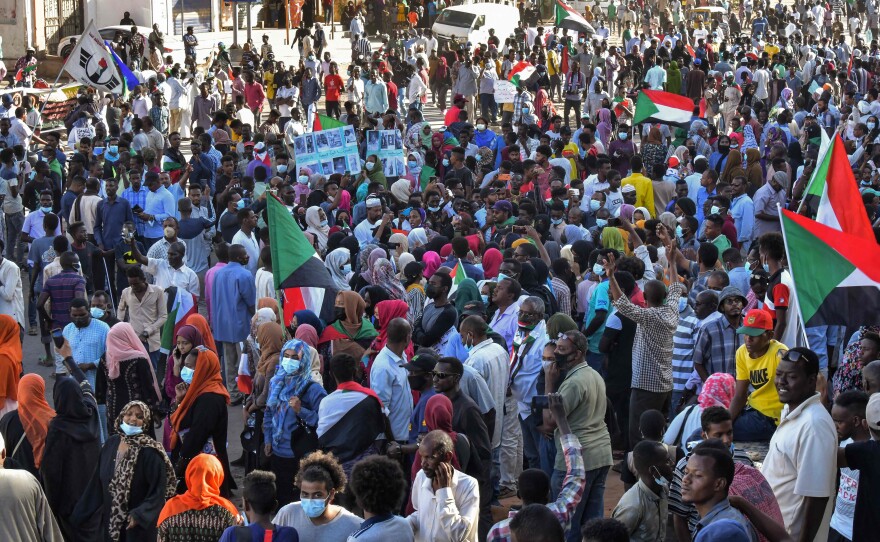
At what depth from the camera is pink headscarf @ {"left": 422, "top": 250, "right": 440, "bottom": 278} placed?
10.9 m

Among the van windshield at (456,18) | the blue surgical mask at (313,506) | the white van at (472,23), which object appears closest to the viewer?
the blue surgical mask at (313,506)

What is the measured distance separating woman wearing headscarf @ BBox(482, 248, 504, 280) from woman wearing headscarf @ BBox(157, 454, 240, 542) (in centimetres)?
478

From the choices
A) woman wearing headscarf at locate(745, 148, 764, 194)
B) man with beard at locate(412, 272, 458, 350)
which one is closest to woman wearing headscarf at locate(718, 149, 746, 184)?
woman wearing headscarf at locate(745, 148, 764, 194)

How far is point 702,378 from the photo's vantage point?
8.41 metres

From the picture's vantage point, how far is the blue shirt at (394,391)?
25.9 feet

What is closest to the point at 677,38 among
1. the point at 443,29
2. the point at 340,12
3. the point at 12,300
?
the point at 443,29

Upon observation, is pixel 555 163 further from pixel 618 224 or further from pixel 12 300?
pixel 12 300

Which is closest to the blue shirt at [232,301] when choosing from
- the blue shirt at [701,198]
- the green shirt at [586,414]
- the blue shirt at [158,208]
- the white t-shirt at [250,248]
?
the white t-shirt at [250,248]

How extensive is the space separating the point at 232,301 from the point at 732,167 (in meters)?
7.23

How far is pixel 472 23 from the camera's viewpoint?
1351 inches

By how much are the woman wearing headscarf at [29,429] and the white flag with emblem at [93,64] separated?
1204 cm

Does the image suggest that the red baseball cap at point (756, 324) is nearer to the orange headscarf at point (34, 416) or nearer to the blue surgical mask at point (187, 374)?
the blue surgical mask at point (187, 374)

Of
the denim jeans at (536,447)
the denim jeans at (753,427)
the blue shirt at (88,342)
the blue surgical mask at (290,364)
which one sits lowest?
the denim jeans at (536,447)

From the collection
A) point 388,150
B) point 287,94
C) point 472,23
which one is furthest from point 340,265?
point 472,23
